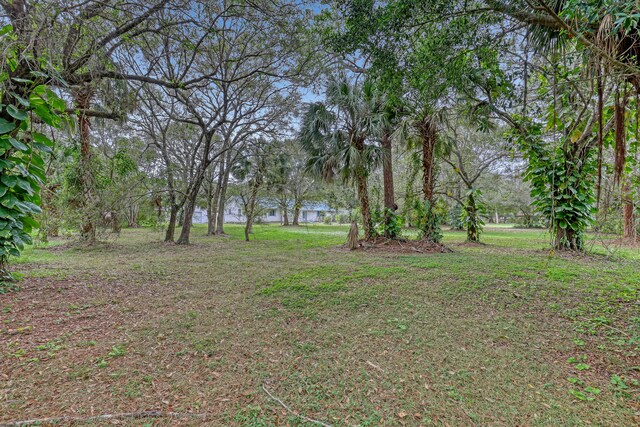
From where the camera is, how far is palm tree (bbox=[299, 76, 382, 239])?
8312 millimetres

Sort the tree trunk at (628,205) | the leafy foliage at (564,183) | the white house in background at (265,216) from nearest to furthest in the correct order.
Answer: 1. the tree trunk at (628,205)
2. the leafy foliage at (564,183)
3. the white house in background at (265,216)

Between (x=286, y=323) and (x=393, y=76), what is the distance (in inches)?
151

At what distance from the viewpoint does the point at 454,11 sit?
3648 millimetres

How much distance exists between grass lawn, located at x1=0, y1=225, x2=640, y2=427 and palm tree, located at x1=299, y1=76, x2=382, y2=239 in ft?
15.2

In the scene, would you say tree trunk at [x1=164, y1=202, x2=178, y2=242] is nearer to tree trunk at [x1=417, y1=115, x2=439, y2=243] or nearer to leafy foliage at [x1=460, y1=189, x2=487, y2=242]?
tree trunk at [x1=417, y1=115, x2=439, y2=243]

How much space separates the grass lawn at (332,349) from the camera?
1878 mm

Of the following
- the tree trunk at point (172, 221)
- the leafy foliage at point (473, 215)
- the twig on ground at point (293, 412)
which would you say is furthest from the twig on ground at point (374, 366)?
the tree trunk at point (172, 221)

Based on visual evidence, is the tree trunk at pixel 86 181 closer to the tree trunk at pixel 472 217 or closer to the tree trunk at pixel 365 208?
the tree trunk at pixel 365 208

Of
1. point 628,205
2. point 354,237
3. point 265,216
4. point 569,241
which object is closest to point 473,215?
point 569,241

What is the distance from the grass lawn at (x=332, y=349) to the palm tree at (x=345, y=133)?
15.2 feet

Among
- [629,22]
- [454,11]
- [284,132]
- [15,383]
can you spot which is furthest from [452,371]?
[284,132]

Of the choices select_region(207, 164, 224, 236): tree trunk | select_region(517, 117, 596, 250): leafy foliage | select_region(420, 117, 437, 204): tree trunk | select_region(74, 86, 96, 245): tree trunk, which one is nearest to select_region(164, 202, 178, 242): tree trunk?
select_region(74, 86, 96, 245): tree trunk

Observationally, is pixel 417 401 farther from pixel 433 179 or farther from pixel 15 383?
pixel 433 179

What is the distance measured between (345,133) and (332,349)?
7239 mm
